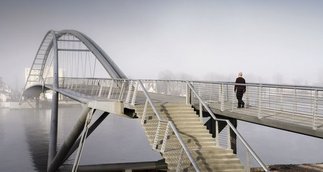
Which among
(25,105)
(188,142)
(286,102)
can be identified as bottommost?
(25,105)

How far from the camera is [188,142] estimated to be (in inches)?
483

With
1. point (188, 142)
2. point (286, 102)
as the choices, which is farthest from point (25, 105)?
point (286, 102)

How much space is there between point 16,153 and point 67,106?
361 feet

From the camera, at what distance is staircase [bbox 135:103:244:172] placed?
433 inches

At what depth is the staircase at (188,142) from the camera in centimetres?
1100

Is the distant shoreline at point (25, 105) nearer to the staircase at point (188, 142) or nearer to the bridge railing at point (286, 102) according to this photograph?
the staircase at point (188, 142)

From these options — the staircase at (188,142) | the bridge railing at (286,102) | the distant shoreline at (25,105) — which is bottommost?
the distant shoreline at (25,105)

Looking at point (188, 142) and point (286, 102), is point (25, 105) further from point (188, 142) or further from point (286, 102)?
point (286, 102)

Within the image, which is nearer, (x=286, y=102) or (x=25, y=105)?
(x=286, y=102)

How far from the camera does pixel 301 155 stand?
46688 mm

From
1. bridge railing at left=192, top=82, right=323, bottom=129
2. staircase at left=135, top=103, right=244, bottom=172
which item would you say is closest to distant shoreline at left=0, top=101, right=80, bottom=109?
staircase at left=135, top=103, right=244, bottom=172

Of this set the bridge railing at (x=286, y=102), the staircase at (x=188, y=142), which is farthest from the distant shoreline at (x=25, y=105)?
the bridge railing at (x=286, y=102)

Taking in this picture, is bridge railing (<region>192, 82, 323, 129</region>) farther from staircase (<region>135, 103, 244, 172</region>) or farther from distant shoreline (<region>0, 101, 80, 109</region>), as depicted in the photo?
distant shoreline (<region>0, 101, 80, 109</region>)

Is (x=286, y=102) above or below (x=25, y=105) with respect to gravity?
above
